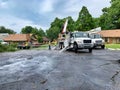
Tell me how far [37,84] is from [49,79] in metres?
0.91

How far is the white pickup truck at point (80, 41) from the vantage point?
2331cm

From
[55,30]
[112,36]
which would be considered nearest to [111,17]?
[112,36]

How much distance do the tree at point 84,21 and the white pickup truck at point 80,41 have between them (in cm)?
5182

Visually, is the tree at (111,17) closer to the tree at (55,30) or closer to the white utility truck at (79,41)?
the tree at (55,30)

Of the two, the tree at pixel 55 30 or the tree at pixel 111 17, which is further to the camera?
the tree at pixel 55 30

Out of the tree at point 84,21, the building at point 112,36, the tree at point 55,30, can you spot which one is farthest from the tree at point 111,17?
the tree at point 55,30

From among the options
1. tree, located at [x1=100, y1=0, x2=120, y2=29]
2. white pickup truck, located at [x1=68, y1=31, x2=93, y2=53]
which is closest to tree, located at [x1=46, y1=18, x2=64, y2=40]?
tree, located at [x1=100, y1=0, x2=120, y2=29]

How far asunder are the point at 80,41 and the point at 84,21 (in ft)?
178

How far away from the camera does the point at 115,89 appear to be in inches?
282

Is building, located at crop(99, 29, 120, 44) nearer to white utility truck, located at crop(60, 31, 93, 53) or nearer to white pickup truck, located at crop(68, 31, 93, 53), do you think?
white utility truck, located at crop(60, 31, 93, 53)

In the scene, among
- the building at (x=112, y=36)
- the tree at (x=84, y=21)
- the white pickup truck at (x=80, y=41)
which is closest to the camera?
the white pickup truck at (x=80, y=41)

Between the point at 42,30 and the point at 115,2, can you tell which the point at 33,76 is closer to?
the point at 115,2

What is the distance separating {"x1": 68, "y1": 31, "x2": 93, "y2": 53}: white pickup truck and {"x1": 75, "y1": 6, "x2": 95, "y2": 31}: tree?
170 feet

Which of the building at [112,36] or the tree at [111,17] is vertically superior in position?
the tree at [111,17]
